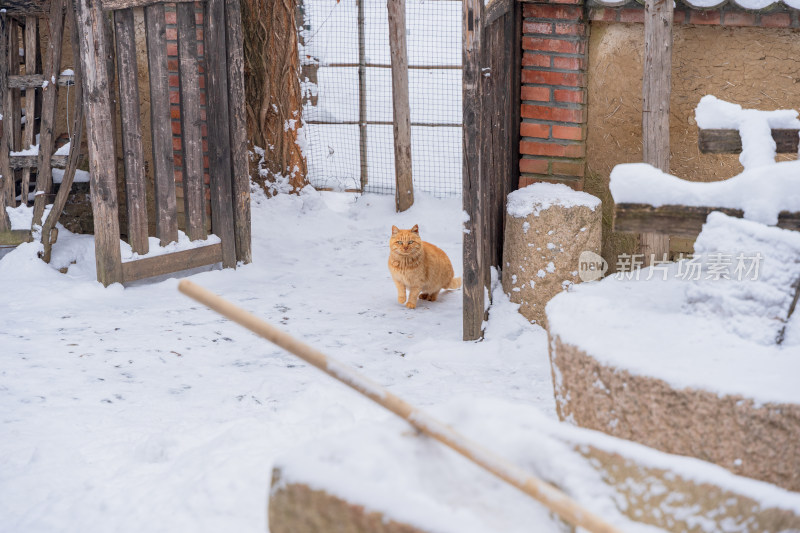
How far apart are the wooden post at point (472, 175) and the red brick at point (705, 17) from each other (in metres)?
1.23

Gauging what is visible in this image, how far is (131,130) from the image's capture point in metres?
5.30

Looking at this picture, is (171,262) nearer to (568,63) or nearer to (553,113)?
(553,113)

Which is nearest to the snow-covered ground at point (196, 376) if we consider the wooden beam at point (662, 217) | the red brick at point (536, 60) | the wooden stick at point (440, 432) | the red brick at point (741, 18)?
the wooden stick at point (440, 432)

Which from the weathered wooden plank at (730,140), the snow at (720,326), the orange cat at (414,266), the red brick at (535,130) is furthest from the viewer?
the orange cat at (414,266)

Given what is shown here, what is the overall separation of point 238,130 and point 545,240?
7.98ft

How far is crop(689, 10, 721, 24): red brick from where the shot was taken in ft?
14.8

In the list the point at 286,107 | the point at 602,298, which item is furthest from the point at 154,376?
the point at 286,107

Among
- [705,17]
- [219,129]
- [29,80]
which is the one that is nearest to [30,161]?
[29,80]

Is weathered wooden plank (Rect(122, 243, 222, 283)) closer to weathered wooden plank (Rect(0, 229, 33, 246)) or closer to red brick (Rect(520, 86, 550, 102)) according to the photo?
weathered wooden plank (Rect(0, 229, 33, 246))

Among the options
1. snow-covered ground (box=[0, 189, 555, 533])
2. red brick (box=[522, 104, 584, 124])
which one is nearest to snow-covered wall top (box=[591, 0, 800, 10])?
red brick (box=[522, 104, 584, 124])

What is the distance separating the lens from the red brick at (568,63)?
4656 mm

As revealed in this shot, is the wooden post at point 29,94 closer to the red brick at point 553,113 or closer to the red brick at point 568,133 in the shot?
the red brick at point 553,113

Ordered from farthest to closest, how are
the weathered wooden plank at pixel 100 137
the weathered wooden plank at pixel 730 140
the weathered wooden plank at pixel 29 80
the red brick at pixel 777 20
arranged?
the weathered wooden plank at pixel 29 80 → the weathered wooden plank at pixel 100 137 → the red brick at pixel 777 20 → the weathered wooden plank at pixel 730 140

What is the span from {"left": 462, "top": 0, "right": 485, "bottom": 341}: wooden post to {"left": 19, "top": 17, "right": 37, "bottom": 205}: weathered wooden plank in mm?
3133
